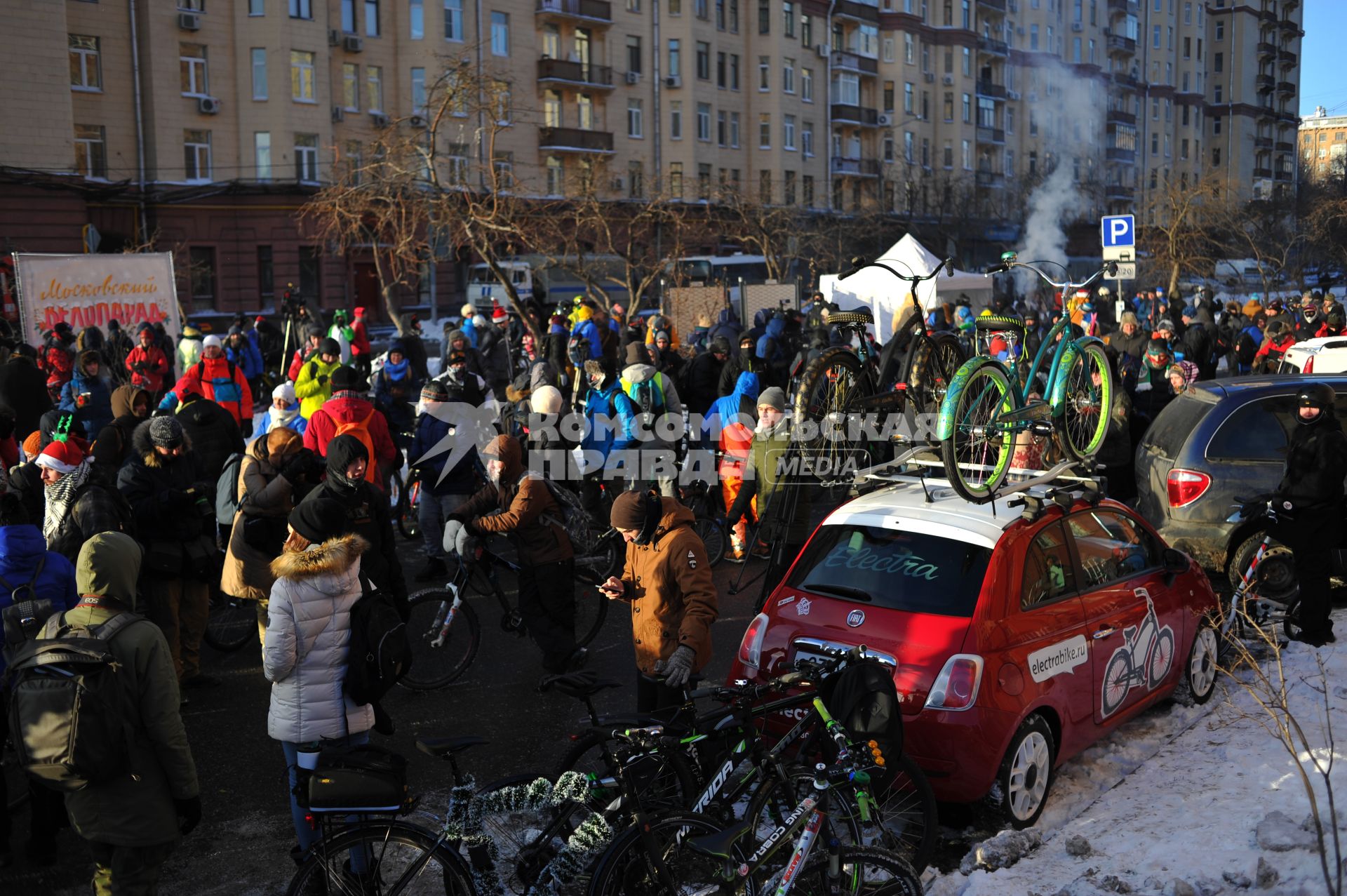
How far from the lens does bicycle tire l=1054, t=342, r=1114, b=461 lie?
7605 mm

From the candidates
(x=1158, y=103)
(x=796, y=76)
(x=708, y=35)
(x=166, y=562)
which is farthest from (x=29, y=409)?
(x=1158, y=103)

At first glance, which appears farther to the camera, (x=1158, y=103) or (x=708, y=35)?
(x=1158, y=103)

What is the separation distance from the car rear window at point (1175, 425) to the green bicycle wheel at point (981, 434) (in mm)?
3194

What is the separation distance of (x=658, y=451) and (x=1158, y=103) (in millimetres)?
87894

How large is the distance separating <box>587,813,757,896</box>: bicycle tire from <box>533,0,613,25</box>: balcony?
4751cm

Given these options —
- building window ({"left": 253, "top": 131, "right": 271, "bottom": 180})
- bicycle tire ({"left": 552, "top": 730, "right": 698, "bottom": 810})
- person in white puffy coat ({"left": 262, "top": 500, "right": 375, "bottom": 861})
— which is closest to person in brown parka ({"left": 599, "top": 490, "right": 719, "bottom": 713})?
bicycle tire ({"left": 552, "top": 730, "right": 698, "bottom": 810})

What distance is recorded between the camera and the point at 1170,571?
6.68 m

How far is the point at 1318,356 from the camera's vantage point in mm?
14055

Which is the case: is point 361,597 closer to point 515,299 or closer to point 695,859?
point 695,859

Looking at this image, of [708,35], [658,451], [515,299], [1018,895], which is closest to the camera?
[1018,895]

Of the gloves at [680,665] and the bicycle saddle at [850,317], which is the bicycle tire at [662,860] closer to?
the gloves at [680,665]

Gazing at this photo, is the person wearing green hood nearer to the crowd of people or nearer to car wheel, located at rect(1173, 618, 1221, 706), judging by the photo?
the crowd of people

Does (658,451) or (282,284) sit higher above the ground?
(282,284)

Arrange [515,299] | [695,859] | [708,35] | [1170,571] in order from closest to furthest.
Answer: [695,859] → [1170,571] → [515,299] → [708,35]
